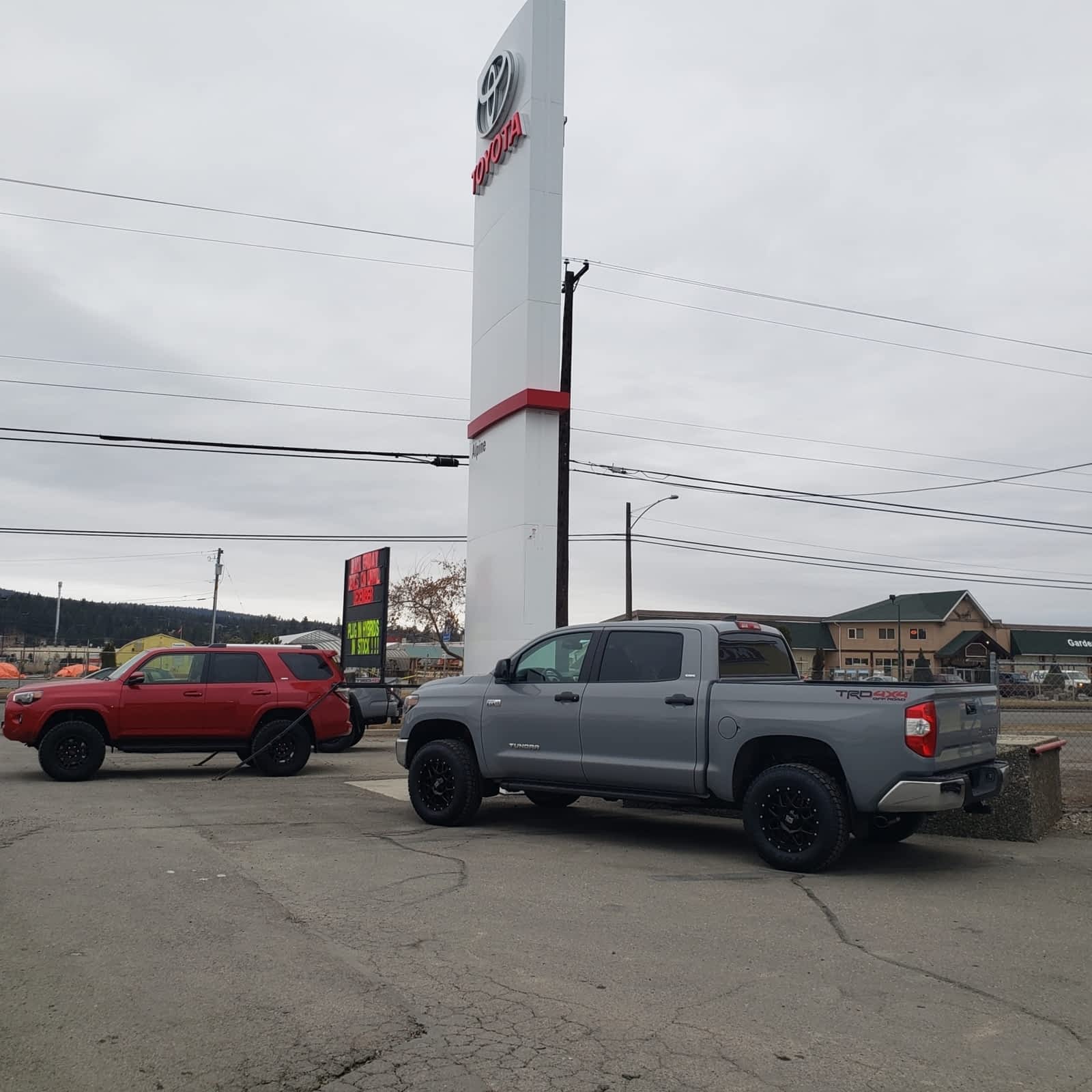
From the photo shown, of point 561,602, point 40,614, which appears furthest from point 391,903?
point 40,614

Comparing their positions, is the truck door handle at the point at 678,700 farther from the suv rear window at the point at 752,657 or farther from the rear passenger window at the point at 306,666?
the rear passenger window at the point at 306,666

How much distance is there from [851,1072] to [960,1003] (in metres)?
1.21

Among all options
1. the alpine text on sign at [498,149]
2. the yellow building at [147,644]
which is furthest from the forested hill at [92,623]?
the alpine text on sign at [498,149]

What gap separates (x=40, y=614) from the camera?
175m

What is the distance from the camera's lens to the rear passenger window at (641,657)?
30.1 feet

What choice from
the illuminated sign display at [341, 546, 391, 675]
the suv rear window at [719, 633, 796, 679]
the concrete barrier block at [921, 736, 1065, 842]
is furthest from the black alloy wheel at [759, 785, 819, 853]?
the illuminated sign display at [341, 546, 391, 675]

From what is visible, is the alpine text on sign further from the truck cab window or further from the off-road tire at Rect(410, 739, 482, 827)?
the off-road tire at Rect(410, 739, 482, 827)

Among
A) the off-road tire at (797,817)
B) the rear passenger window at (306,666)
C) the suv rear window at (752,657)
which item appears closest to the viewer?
the off-road tire at (797,817)

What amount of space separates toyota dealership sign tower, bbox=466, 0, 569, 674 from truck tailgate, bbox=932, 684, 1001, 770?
9.42 meters

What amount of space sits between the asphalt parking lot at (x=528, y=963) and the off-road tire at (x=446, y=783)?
32cm

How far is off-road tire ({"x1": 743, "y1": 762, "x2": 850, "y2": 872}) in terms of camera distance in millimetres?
8031

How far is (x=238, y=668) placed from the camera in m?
15.2

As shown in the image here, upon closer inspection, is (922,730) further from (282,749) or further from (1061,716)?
(1061,716)

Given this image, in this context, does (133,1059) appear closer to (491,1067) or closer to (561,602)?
(491,1067)
